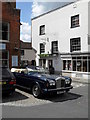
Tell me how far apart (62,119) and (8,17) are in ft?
43.0

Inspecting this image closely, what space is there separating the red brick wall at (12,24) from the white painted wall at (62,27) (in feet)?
26.3

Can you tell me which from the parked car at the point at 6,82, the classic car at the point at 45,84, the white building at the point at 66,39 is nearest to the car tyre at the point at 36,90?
the classic car at the point at 45,84

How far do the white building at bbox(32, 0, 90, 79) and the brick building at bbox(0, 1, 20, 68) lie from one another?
7979mm

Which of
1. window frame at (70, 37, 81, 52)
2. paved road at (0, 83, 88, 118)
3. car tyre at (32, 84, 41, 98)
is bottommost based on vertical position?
paved road at (0, 83, 88, 118)

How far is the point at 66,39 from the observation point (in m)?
24.0

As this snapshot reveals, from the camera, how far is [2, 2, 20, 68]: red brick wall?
54.9ft

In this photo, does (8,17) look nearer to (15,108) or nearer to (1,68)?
(1,68)

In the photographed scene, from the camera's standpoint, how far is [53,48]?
26500 millimetres

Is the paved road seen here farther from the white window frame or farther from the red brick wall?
the red brick wall

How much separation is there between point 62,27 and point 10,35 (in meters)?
9.71

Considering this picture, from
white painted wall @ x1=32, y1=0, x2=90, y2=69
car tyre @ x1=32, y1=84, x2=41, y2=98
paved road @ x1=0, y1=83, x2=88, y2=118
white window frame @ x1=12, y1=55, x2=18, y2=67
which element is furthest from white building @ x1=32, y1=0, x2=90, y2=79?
paved road @ x1=0, y1=83, x2=88, y2=118

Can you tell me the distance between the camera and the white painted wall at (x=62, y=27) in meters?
21.4

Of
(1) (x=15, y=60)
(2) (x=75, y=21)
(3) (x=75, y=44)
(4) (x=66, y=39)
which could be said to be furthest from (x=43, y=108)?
(4) (x=66, y=39)

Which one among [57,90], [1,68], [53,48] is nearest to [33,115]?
[57,90]
